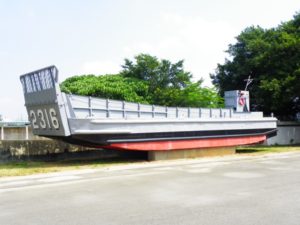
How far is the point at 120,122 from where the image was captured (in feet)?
50.5

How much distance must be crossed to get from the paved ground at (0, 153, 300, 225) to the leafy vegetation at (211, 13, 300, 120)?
604 inches

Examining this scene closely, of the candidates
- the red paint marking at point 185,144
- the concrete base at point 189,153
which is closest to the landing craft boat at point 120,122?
the red paint marking at point 185,144

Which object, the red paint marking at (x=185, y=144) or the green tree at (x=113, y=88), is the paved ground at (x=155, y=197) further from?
the green tree at (x=113, y=88)

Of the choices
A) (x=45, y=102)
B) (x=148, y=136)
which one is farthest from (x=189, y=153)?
(x=45, y=102)

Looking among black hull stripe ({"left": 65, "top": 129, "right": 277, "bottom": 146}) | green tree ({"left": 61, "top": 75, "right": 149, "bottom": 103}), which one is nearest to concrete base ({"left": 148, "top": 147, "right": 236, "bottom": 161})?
black hull stripe ({"left": 65, "top": 129, "right": 277, "bottom": 146})

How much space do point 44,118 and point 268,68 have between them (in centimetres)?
2007

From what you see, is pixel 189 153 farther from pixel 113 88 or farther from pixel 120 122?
pixel 113 88

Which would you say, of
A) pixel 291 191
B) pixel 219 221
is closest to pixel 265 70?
pixel 291 191

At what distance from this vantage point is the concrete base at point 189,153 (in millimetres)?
16962

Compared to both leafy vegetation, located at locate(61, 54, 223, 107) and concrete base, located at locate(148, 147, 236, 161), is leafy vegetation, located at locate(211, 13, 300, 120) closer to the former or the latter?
leafy vegetation, located at locate(61, 54, 223, 107)

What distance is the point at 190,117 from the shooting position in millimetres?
18938

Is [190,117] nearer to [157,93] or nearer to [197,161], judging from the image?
[197,161]

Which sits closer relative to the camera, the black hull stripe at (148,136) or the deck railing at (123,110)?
the black hull stripe at (148,136)

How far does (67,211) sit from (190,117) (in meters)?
12.3
